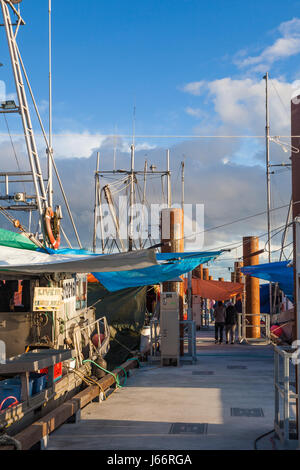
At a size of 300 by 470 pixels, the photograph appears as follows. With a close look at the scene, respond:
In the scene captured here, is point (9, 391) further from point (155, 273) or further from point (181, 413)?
point (155, 273)

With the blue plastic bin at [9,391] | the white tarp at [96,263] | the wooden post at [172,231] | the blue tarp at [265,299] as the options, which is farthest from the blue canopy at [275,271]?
the blue tarp at [265,299]

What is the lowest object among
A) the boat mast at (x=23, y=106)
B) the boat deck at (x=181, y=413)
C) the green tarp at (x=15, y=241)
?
the boat deck at (x=181, y=413)

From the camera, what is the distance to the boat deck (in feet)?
25.7

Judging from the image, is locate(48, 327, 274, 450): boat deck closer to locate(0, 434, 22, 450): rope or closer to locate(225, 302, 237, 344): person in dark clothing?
locate(0, 434, 22, 450): rope

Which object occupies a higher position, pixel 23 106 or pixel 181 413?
pixel 23 106

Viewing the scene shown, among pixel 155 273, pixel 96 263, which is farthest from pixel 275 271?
pixel 96 263

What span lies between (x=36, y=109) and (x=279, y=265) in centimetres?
967

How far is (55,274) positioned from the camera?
38.2 ft

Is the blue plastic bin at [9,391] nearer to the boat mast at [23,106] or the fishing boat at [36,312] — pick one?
the fishing boat at [36,312]

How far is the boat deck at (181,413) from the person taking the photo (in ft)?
25.7

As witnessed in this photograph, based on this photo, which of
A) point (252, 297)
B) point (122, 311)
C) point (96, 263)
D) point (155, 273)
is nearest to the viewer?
point (96, 263)

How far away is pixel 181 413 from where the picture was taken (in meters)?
9.75

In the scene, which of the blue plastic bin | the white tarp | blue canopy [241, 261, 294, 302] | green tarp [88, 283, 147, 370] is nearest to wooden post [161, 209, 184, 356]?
blue canopy [241, 261, 294, 302]
